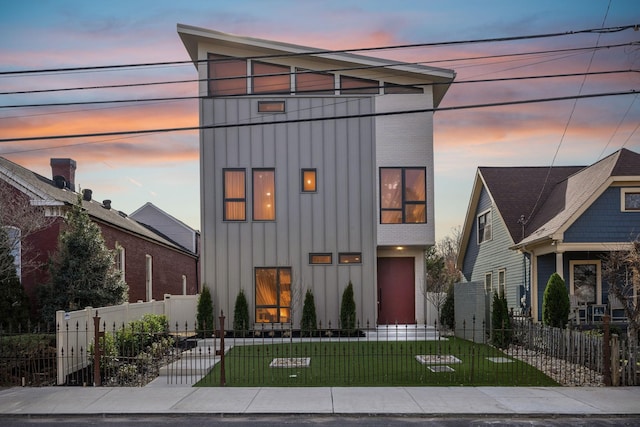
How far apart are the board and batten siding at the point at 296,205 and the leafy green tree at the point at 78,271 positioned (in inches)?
201

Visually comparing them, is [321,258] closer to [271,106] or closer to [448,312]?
[448,312]

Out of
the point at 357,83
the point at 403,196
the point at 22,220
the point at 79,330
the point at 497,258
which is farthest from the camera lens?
the point at 497,258

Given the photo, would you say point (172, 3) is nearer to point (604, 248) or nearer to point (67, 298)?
point (67, 298)

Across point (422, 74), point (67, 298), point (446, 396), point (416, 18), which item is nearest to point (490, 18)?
point (416, 18)

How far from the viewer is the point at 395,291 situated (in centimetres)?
2738

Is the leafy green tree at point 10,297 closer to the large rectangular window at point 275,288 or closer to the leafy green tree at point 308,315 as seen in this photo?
the large rectangular window at point 275,288

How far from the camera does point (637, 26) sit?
1441cm

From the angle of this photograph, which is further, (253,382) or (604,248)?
(604,248)

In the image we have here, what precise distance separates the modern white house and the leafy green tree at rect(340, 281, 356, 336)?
0.47m

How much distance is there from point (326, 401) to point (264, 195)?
1379 centimetres

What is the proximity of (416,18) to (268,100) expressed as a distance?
29.6ft

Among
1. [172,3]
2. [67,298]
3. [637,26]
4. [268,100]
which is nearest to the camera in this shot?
[637,26]

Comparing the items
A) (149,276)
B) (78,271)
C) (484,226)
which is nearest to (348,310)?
(78,271)

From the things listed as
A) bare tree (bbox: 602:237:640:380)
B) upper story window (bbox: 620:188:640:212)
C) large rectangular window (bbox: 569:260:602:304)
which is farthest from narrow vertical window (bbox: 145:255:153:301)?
upper story window (bbox: 620:188:640:212)
